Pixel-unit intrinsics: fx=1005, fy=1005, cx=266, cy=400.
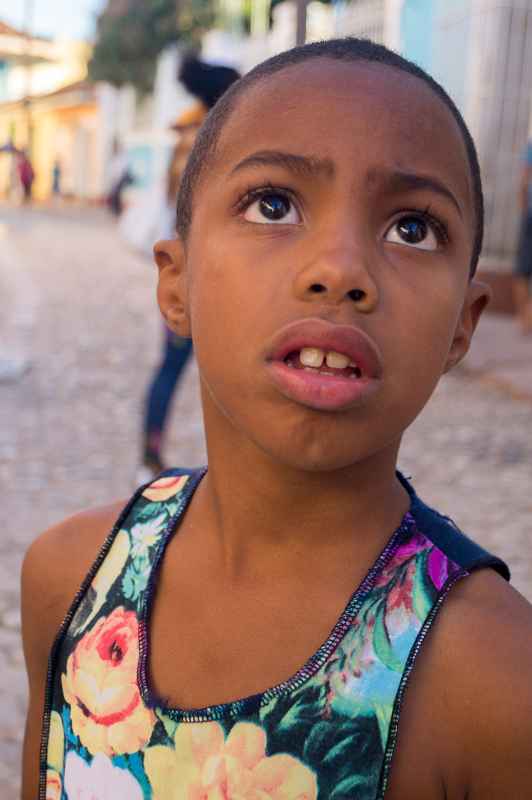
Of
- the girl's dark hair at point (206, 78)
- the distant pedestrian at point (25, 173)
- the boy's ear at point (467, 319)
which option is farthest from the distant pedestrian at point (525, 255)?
the distant pedestrian at point (25, 173)

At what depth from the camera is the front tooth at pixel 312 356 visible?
103cm

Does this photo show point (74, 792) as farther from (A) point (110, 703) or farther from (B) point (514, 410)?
(B) point (514, 410)

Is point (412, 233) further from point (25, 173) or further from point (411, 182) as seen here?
point (25, 173)

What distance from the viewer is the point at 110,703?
1198mm

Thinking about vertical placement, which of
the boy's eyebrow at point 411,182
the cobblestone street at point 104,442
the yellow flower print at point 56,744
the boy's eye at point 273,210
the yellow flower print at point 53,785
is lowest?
the cobblestone street at point 104,442

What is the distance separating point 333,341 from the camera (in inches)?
40.3

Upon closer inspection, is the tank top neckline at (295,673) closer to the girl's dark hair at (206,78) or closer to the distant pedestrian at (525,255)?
the girl's dark hair at (206,78)

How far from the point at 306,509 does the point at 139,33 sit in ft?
90.6

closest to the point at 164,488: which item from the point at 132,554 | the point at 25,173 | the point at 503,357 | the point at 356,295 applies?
the point at 132,554

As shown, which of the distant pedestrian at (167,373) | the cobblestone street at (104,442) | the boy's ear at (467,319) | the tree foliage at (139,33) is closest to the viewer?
the boy's ear at (467,319)

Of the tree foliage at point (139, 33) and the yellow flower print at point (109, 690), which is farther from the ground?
the tree foliage at point (139, 33)

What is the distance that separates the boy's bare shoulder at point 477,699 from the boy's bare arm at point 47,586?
513mm

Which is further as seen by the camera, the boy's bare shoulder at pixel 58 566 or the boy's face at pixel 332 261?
the boy's bare shoulder at pixel 58 566

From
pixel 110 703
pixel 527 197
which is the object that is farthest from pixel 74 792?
pixel 527 197
